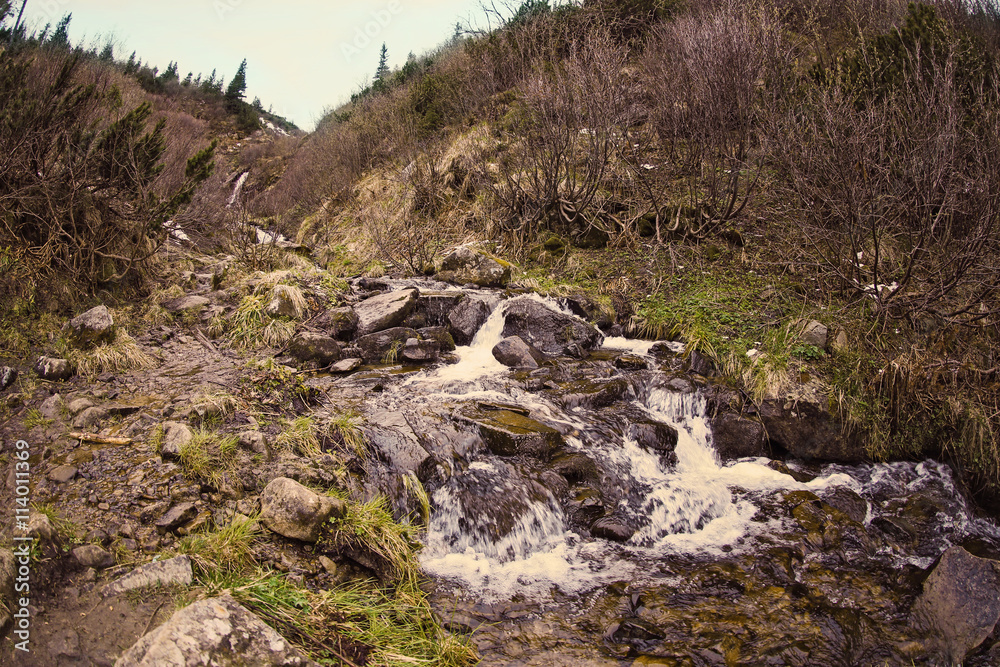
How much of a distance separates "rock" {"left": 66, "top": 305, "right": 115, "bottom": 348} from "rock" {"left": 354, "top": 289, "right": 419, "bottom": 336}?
9.15 ft

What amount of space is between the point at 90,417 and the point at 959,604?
6.36 m

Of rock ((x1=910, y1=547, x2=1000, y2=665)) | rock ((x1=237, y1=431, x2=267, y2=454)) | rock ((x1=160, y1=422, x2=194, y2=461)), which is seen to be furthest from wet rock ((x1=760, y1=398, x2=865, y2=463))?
rock ((x1=160, y1=422, x2=194, y2=461))

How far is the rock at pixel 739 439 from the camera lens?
17.3ft

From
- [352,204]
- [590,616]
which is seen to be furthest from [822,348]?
[352,204]

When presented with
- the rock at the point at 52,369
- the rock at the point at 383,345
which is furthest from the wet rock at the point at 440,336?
the rock at the point at 52,369

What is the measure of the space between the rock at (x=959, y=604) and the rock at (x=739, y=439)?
1.79 meters

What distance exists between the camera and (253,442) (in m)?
3.89

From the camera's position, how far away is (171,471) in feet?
11.4

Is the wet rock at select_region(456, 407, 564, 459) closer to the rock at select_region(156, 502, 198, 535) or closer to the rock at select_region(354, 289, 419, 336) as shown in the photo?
the rock at select_region(156, 502, 198, 535)

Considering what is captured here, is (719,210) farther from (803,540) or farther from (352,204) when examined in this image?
(352,204)

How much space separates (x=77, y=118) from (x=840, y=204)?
897cm

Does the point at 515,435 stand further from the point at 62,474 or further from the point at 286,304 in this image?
the point at 286,304

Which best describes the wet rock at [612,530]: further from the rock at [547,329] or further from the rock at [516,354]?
the rock at [547,329]

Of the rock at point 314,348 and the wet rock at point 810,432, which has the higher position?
the rock at point 314,348
